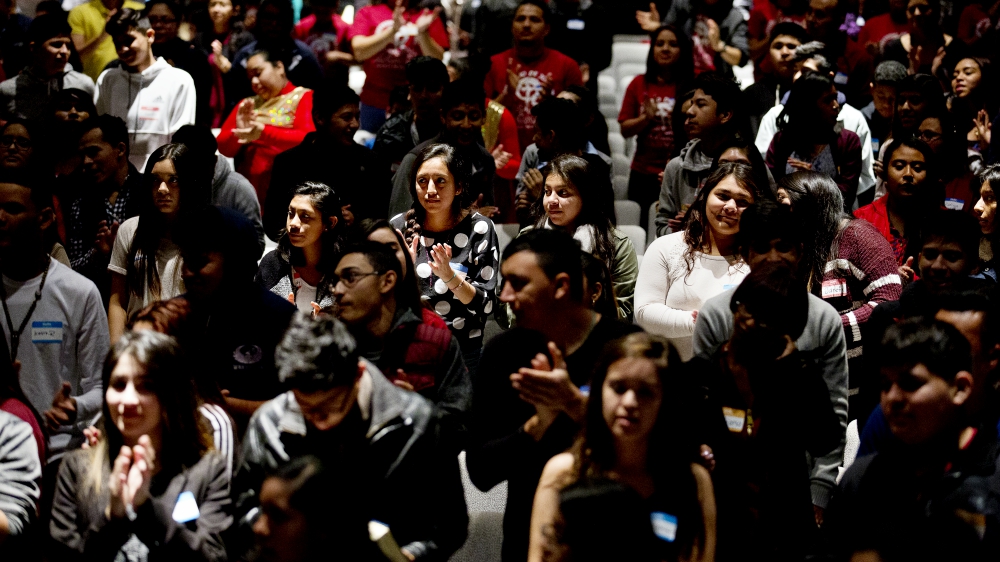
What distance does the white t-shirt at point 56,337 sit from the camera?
3.77 metres

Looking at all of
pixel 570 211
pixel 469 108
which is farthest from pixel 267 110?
pixel 570 211

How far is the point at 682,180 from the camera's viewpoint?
17.8 feet

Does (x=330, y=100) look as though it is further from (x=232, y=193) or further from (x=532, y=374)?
(x=532, y=374)

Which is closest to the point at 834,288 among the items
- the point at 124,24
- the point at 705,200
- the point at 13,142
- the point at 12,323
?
the point at 705,200

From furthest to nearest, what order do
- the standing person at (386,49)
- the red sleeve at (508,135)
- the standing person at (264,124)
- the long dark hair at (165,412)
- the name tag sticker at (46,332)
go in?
the standing person at (386,49) → the red sleeve at (508,135) → the standing person at (264,124) → the name tag sticker at (46,332) → the long dark hair at (165,412)

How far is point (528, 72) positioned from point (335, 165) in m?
2.11

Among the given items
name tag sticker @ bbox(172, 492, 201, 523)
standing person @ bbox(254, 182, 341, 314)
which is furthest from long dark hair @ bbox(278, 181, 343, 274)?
name tag sticker @ bbox(172, 492, 201, 523)

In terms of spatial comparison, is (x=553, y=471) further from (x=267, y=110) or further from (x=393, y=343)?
(x=267, y=110)

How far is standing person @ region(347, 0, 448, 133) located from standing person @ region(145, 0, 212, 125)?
3.24 ft

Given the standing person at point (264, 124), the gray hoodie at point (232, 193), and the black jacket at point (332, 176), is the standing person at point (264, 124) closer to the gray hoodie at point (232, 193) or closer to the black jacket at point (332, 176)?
the black jacket at point (332, 176)

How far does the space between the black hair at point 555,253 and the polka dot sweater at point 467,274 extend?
41.5 inches

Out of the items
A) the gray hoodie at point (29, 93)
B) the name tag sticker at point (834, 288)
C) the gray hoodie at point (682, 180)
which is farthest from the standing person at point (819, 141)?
the gray hoodie at point (29, 93)

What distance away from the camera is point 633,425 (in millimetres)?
2670

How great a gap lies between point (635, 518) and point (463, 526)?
48 cm
